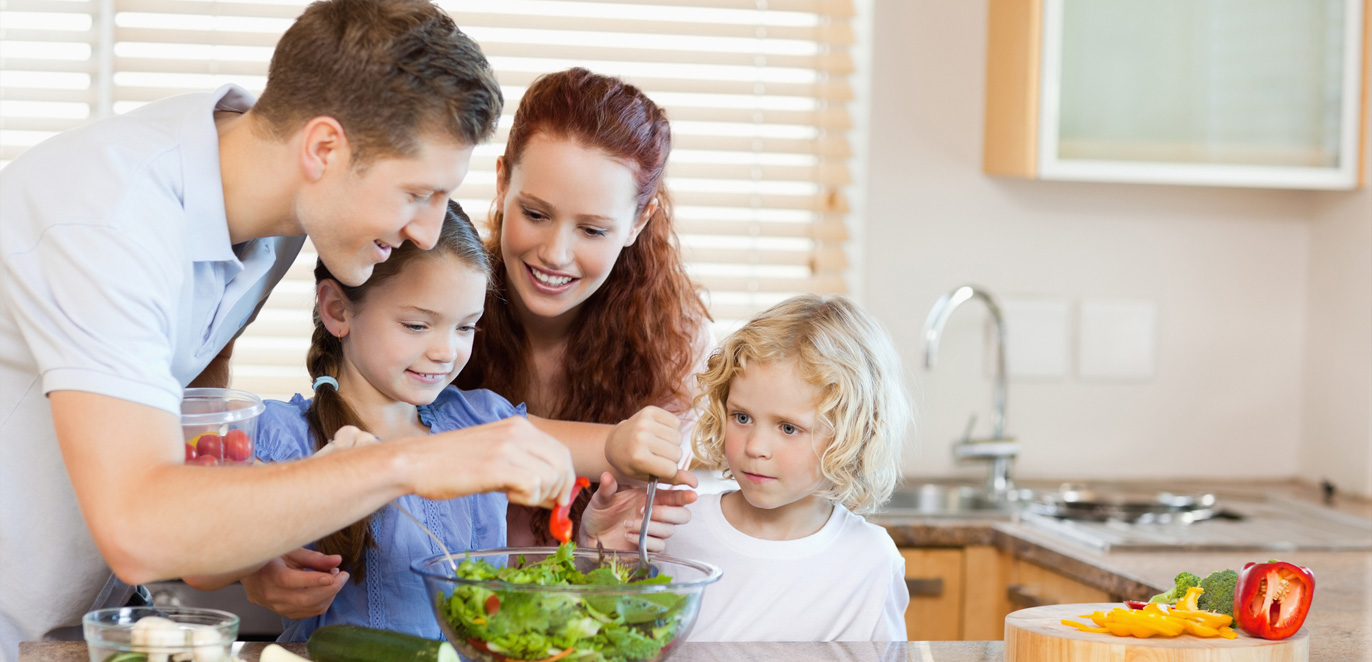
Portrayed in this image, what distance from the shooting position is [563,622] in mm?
1104

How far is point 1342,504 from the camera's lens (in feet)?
8.95

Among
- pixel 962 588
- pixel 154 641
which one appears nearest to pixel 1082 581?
pixel 962 588

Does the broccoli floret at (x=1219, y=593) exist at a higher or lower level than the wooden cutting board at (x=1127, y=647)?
higher

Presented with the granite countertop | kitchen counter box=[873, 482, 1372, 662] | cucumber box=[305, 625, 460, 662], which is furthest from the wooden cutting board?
cucumber box=[305, 625, 460, 662]

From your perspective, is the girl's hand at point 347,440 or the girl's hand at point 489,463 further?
the girl's hand at point 347,440

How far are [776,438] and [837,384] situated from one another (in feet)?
0.34

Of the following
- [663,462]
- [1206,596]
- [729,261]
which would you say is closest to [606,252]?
[663,462]

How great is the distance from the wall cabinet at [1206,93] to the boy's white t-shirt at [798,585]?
129 cm

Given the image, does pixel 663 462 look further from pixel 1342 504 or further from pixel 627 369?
pixel 1342 504

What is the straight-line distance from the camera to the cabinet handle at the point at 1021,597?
227 centimetres

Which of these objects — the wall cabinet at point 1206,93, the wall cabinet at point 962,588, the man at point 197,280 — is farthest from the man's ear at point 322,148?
the wall cabinet at point 1206,93

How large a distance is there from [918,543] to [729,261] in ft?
2.82

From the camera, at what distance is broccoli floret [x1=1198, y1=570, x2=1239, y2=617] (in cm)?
129

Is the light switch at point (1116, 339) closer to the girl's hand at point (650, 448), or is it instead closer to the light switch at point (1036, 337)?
the light switch at point (1036, 337)
